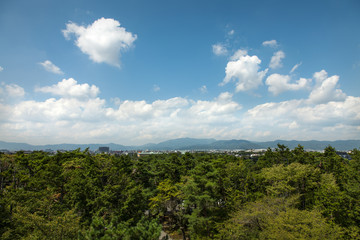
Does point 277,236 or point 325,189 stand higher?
point 325,189

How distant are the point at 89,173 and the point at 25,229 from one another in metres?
7.74

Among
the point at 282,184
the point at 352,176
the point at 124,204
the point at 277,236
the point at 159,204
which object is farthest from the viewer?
the point at 159,204

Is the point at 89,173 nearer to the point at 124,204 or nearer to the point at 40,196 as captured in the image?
the point at 40,196

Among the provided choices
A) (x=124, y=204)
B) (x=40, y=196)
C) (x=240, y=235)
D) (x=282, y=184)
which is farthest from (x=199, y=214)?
(x=40, y=196)

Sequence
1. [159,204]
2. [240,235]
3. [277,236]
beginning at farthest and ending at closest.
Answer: [159,204] → [240,235] → [277,236]

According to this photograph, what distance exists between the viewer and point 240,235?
15.8 metres

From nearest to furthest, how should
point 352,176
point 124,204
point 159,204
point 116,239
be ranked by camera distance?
1. point 116,239
2. point 124,204
3. point 352,176
4. point 159,204

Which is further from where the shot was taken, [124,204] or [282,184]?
[282,184]

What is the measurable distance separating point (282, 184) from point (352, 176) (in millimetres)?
7387

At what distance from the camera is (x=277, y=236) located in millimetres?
12891

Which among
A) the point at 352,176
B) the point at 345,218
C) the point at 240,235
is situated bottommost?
the point at 240,235

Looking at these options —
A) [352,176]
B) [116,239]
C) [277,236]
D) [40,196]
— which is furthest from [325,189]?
[40,196]

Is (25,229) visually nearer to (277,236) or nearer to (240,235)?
(240,235)

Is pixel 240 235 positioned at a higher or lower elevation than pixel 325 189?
lower
